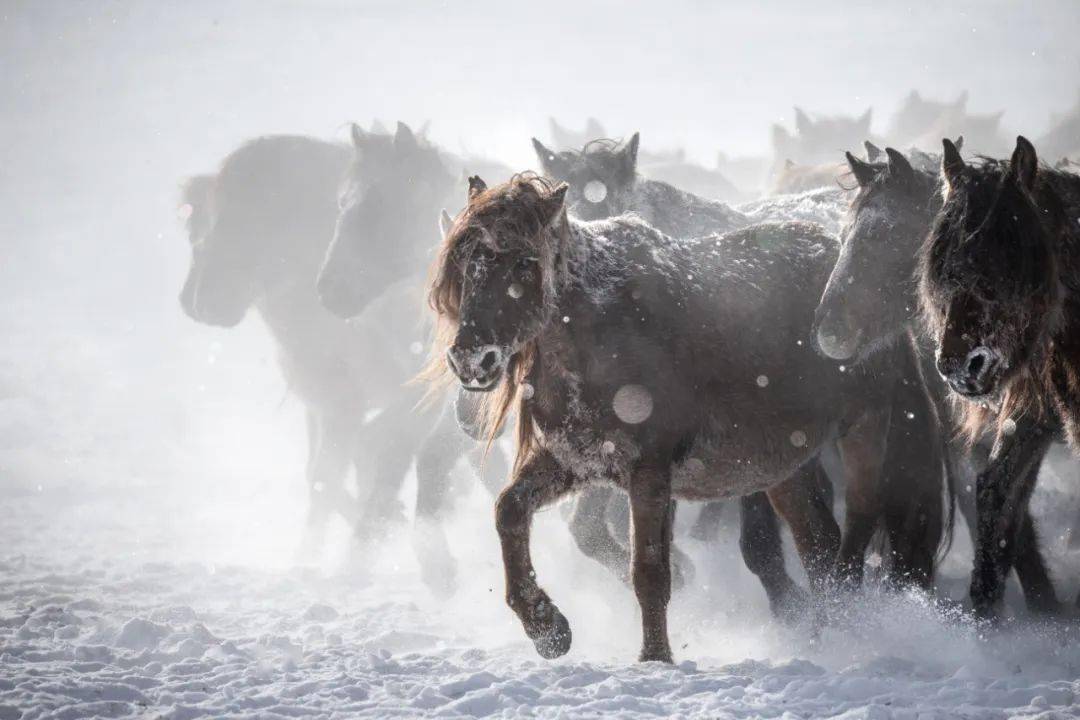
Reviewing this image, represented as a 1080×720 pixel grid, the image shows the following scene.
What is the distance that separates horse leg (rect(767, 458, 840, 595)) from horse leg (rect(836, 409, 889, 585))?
3.4 inches

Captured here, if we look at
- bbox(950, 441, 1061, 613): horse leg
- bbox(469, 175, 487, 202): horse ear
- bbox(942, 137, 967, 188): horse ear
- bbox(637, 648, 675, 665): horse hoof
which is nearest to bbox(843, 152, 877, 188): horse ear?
bbox(942, 137, 967, 188): horse ear

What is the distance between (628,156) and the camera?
673 centimetres

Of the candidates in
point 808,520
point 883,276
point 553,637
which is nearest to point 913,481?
point 808,520

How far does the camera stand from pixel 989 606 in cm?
426

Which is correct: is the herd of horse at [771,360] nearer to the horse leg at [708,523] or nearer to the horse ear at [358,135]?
the horse leg at [708,523]

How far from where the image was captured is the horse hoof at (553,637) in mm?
3832

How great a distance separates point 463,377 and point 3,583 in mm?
5998

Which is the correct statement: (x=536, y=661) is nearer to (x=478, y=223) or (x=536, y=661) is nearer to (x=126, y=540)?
(x=478, y=223)

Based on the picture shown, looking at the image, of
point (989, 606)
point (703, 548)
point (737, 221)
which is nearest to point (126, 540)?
point (703, 548)

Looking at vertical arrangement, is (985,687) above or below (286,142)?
below

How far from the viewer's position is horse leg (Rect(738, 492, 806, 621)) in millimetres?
5332

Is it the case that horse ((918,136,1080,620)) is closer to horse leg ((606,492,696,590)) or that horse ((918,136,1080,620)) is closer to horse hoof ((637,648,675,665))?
horse hoof ((637,648,675,665))

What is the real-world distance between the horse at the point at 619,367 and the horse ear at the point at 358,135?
6.75m

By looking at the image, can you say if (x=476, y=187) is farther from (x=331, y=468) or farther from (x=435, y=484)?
(x=331, y=468)
